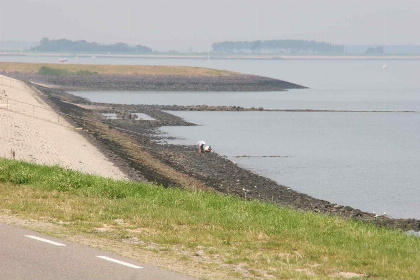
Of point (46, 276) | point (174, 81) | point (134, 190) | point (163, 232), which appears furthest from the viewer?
point (174, 81)

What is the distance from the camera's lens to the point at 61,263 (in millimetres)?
10031

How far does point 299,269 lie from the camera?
1030 cm

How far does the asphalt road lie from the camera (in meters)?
9.45

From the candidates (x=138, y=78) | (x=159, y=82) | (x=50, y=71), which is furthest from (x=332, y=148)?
(x=50, y=71)

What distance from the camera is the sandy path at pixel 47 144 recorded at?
32.3 meters

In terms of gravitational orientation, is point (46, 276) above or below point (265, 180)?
above

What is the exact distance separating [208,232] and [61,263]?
3.52 metres

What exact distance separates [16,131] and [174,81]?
127059 mm

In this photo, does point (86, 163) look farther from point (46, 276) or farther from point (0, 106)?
point (46, 276)

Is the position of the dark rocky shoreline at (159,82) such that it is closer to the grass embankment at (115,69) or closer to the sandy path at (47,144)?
the grass embankment at (115,69)

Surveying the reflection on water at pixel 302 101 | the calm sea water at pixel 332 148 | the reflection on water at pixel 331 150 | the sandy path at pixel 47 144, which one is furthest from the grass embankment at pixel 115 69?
the sandy path at pixel 47 144

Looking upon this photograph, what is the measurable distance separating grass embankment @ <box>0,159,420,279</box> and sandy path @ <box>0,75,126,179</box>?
11.1 meters

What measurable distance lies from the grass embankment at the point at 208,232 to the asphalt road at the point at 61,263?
511mm

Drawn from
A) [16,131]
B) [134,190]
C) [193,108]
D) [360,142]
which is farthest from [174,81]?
[134,190]
